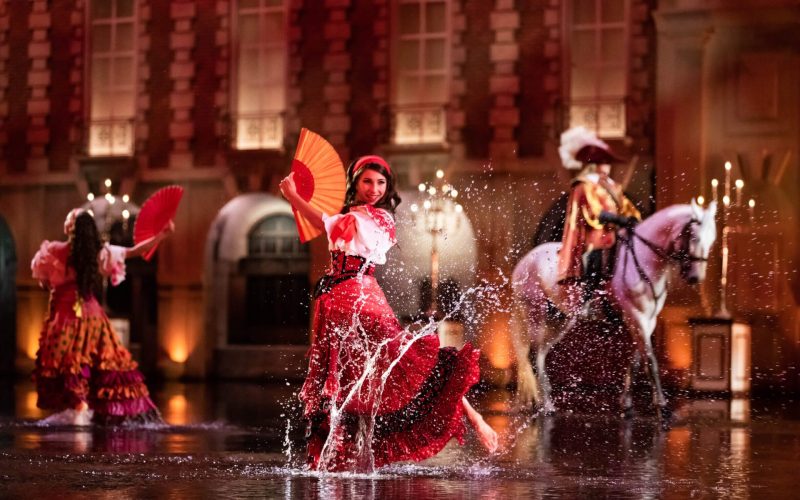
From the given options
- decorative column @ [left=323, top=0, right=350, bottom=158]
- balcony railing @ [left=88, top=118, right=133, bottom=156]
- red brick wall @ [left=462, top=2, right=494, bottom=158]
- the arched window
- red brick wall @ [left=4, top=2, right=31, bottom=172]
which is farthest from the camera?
red brick wall @ [left=4, top=2, right=31, bottom=172]

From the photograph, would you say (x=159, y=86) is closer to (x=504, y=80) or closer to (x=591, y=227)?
(x=504, y=80)

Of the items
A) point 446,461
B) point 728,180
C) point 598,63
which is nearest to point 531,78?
point 598,63

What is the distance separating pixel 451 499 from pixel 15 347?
18362 millimetres

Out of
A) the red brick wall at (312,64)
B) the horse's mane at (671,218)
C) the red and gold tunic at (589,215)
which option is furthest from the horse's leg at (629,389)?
the red brick wall at (312,64)

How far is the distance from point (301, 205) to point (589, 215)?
584cm

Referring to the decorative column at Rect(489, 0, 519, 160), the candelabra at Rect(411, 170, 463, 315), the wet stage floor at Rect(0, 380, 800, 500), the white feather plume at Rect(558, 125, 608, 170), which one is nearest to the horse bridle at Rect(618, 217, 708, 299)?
the white feather plume at Rect(558, 125, 608, 170)

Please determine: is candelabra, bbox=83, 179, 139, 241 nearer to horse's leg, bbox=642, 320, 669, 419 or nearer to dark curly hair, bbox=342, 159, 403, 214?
horse's leg, bbox=642, 320, 669, 419

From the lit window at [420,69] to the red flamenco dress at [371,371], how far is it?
41.9 ft

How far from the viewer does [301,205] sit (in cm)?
754

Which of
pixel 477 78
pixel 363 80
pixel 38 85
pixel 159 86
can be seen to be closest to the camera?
pixel 477 78

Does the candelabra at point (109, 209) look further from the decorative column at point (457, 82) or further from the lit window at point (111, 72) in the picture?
the decorative column at point (457, 82)

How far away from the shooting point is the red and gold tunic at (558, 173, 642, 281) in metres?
13.0

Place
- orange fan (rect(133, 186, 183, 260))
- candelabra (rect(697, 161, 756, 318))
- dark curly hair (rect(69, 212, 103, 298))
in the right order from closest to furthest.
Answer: orange fan (rect(133, 186, 183, 260)), dark curly hair (rect(69, 212, 103, 298)), candelabra (rect(697, 161, 756, 318))

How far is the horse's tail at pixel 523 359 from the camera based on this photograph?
1411 cm
